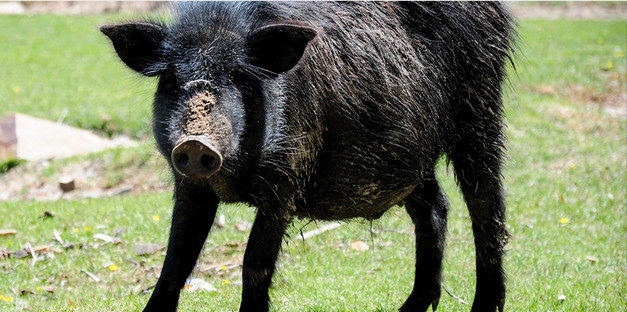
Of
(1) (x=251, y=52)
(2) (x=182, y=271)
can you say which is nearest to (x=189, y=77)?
(1) (x=251, y=52)

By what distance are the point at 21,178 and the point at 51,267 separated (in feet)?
13.3

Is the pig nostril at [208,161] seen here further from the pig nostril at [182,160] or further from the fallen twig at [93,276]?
the fallen twig at [93,276]

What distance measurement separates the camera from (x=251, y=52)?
3.96 m

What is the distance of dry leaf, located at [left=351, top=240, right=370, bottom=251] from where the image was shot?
7.22 meters

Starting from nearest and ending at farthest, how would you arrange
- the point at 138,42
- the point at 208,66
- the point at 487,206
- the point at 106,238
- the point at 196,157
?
the point at 196,157, the point at 208,66, the point at 138,42, the point at 487,206, the point at 106,238

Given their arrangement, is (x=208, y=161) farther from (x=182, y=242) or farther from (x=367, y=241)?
(x=367, y=241)

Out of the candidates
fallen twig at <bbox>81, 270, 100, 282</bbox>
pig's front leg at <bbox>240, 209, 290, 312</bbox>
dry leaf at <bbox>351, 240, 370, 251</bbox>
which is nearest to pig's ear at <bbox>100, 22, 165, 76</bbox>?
pig's front leg at <bbox>240, 209, 290, 312</bbox>

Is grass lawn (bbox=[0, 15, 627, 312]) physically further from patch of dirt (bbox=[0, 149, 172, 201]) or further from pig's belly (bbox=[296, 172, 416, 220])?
patch of dirt (bbox=[0, 149, 172, 201])

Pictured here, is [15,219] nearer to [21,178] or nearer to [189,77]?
[21,178]

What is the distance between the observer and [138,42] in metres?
4.04

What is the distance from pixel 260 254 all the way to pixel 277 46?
3.64 feet

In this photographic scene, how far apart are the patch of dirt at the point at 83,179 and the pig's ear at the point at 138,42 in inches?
214

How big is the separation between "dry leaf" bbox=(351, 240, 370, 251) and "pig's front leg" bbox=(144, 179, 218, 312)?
2958 mm

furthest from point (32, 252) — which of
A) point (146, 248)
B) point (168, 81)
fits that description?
point (168, 81)
